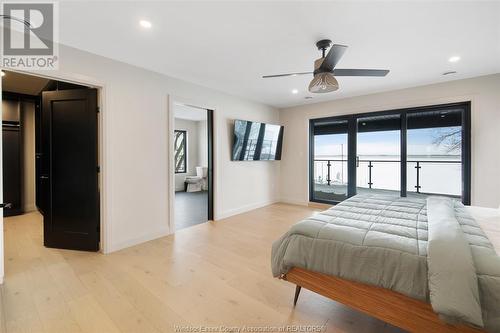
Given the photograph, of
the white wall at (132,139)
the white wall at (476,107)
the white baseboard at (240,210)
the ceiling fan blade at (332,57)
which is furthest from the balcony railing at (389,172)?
the white wall at (132,139)

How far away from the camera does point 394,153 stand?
4.89m

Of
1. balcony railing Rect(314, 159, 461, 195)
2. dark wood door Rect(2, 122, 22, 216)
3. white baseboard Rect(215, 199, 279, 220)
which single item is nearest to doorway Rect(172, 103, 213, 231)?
white baseboard Rect(215, 199, 279, 220)

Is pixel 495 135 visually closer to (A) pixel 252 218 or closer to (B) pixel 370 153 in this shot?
(B) pixel 370 153

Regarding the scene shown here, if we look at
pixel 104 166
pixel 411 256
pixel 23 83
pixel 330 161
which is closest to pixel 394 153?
pixel 330 161

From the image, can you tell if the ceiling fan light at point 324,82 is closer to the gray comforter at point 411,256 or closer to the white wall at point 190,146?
the gray comforter at point 411,256

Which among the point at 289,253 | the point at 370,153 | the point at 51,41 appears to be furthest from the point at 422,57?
the point at 51,41

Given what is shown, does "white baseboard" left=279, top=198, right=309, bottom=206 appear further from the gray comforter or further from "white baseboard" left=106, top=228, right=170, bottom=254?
the gray comforter

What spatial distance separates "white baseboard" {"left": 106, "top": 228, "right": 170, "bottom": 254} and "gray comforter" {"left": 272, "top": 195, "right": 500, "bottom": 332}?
230 centimetres

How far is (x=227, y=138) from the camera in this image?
15.7 ft

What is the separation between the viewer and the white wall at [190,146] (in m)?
8.35

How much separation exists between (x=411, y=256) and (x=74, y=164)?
3737mm

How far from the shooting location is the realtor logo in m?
2.06

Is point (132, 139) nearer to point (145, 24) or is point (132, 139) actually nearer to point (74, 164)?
point (74, 164)

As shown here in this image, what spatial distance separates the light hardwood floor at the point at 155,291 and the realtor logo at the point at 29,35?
222 centimetres
